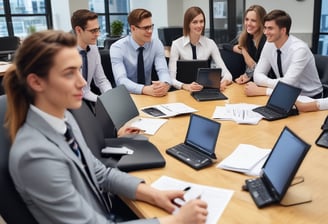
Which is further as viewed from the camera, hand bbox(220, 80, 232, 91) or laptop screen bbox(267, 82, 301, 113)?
hand bbox(220, 80, 232, 91)

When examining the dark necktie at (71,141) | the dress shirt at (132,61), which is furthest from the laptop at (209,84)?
the dark necktie at (71,141)

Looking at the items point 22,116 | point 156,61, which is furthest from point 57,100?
point 156,61

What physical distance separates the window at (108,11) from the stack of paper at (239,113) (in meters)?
5.05

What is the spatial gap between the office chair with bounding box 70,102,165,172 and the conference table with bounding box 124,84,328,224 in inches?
1.5

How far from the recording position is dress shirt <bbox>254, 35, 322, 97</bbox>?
2504 millimetres

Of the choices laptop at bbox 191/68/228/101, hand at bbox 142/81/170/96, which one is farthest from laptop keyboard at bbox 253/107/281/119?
hand at bbox 142/81/170/96

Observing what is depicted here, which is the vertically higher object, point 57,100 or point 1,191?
point 57,100

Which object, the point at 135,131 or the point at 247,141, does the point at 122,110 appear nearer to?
the point at 135,131

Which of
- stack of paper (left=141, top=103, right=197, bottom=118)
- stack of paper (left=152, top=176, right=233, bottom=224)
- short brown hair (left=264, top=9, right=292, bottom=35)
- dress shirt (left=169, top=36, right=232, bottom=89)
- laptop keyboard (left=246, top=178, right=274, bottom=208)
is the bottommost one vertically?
stack of paper (left=152, top=176, right=233, bottom=224)

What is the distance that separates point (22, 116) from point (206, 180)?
713 mm

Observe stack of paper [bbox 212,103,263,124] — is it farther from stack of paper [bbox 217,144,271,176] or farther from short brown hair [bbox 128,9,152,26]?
short brown hair [bbox 128,9,152,26]

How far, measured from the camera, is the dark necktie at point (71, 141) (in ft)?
3.67

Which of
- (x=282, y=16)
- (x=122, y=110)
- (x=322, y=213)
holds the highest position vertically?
(x=282, y=16)

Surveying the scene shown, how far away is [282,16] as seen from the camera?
8.48 feet
